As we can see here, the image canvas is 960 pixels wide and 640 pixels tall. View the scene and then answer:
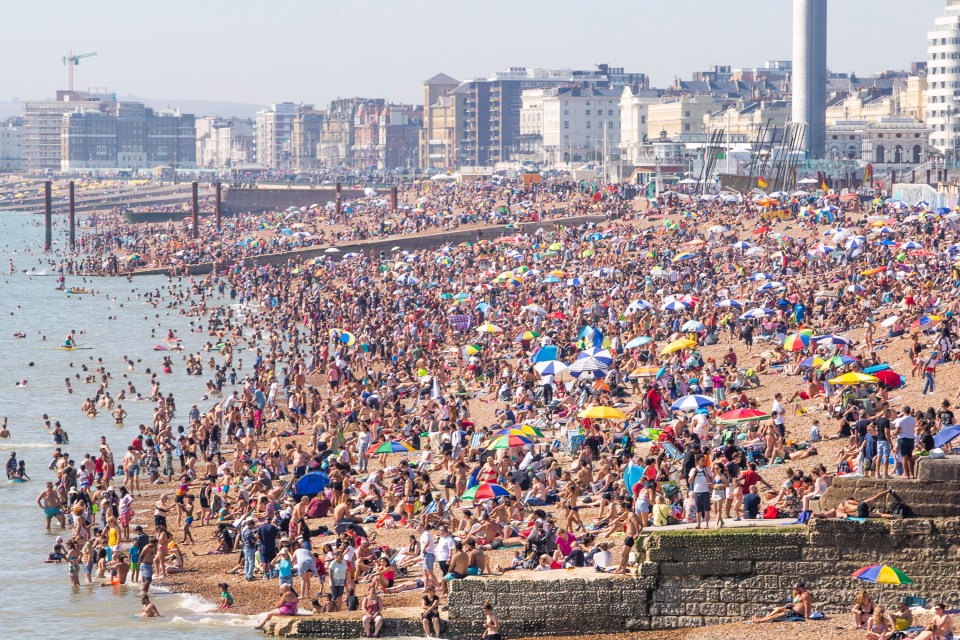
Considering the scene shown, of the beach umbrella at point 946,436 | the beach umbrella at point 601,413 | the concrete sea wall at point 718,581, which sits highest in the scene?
the beach umbrella at point 946,436

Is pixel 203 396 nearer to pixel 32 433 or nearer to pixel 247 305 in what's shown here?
pixel 32 433

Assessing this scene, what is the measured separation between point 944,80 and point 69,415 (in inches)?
4204

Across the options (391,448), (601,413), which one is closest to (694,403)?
(601,413)

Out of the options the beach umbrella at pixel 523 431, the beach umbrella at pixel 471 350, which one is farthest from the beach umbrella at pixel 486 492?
the beach umbrella at pixel 471 350

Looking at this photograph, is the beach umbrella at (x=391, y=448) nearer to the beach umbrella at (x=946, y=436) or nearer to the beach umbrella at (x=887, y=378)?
the beach umbrella at (x=887, y=378)

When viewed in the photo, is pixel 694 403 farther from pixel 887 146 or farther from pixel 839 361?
pixel 887 146

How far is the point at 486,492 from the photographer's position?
20.8 meters

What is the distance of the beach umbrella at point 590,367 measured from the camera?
2894 centimetres

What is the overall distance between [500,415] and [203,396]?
1309 centimetres

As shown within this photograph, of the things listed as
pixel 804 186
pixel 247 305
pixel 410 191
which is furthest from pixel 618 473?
pixel 410 191

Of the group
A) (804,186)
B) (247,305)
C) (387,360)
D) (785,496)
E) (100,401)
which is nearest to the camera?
A: (785,496)

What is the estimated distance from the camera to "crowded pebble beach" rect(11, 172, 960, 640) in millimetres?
18578

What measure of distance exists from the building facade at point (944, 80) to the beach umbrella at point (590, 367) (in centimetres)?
10421

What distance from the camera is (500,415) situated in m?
29.1
